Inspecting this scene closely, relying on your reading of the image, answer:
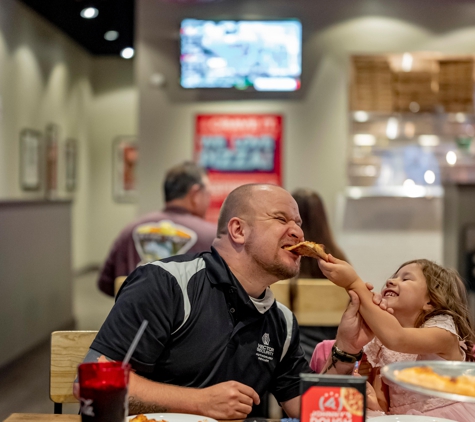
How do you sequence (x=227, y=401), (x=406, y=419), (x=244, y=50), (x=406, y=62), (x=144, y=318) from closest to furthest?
(x=406, y=419) < (x=227, y=401) < (x=144, y=318) < (x=244, y=50) < (x=406, y=62)

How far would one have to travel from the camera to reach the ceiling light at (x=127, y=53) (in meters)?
12.2

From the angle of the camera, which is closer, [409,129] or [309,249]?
[309,249]

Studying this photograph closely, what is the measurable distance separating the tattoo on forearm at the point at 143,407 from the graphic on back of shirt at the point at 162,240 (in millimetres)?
2134

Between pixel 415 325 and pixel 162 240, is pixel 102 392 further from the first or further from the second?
pixel 162 240

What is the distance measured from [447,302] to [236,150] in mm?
5256

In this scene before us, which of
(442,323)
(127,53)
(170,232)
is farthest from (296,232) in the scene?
(127,53)

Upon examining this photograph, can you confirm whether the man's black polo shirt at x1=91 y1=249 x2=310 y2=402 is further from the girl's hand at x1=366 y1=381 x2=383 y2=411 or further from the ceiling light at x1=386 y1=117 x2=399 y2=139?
the ceiling light at x1=386 y1=117 x2=399 y2=139

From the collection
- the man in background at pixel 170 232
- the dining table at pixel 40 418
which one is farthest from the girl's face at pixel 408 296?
the man in background at pixel 170 232

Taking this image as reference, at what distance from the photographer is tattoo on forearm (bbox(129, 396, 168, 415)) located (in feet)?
5.67

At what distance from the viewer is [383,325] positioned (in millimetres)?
1738

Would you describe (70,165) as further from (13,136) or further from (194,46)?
(194,46)

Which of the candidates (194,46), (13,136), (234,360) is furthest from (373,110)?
(234,360)

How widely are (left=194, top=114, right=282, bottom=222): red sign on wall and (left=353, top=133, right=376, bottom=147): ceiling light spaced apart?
0.84 m

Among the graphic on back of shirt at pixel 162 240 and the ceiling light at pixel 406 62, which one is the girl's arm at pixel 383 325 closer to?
the graphic on back of shirt at pixel 162 240
